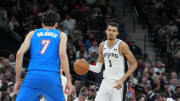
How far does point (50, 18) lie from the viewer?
7324 millimetres

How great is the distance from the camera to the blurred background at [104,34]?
1509cm

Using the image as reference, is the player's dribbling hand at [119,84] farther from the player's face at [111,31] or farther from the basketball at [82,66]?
the basketball at [82,66]

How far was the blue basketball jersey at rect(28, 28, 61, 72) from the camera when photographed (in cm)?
722

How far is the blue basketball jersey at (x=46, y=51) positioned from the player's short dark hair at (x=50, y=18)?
15 cm

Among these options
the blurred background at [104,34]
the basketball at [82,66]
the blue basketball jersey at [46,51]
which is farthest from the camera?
the blurred background at [104,34]

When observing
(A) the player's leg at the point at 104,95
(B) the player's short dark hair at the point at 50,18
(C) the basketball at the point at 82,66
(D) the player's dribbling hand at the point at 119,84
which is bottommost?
(A) the player's leg at the point at 104,95

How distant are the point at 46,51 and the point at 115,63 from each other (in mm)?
2301

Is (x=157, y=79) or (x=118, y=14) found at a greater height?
(x=118, y=14)

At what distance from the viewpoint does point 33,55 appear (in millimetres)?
7301

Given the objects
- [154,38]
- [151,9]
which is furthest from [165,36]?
[151,9]

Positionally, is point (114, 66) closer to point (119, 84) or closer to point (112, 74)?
point (112, 74)

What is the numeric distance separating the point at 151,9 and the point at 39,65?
14.7 m

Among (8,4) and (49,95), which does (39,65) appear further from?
(8,4)

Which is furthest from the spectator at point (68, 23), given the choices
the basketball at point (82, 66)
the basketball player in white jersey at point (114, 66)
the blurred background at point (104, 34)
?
the basketball player in white jersey at point (114, 66)
